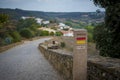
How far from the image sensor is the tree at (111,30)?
12297 millimetres

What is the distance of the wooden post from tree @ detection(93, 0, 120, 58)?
6.40 meters

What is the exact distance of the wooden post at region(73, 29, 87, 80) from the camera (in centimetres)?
617

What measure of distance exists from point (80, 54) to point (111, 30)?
23.8ft

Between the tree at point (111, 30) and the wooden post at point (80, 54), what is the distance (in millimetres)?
6399

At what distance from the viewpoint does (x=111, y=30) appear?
13117mm

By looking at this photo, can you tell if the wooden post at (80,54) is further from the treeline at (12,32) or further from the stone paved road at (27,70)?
the treeline at (12,32)

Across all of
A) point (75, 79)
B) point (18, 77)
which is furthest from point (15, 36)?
point (75, 79)

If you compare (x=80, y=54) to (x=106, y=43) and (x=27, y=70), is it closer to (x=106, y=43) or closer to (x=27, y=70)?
(x=27, y=70)

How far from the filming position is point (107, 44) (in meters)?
14.0

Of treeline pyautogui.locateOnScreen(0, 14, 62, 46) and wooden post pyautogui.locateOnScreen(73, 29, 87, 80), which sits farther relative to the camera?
treeline pyautogui.locateOnScreen(0, 14, 62, 46)

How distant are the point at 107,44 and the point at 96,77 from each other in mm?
8432

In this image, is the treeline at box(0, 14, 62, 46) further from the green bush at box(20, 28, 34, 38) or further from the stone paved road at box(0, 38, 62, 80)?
the stone paved road at box(0, 38, 62, 80)

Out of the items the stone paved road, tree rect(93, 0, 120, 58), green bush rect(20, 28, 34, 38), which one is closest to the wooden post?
the stone paved road

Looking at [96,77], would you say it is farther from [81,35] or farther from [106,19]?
[106,19]
